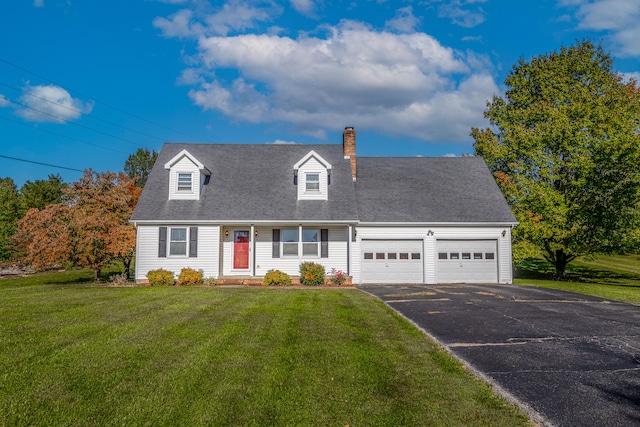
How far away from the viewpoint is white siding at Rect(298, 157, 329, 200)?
2155 cm

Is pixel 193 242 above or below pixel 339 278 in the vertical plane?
above

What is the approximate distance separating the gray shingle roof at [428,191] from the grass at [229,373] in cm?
1176

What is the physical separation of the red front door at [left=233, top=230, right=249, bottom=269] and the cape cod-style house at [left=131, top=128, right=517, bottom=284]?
0.05 meters

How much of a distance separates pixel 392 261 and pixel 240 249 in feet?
26.2

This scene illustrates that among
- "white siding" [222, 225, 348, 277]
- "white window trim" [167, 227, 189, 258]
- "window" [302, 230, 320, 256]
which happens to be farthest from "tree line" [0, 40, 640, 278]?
"window" [302, 230, 320, 256]

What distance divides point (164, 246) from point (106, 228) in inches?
112

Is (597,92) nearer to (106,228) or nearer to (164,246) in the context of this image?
(164,246)

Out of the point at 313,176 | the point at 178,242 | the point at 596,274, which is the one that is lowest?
the point at 596,274

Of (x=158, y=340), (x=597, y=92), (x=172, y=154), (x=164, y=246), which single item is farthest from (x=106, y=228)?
(x=597, y=92)

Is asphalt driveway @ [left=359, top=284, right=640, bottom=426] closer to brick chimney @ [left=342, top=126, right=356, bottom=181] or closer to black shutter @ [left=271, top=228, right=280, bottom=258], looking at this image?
black shutter @ [left=271, top=228, right=280, bottom=258]

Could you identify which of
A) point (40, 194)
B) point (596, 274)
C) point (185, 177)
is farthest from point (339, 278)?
point (40, 194)

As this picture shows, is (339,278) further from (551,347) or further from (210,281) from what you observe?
(551,347)

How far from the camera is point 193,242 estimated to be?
65.8ft

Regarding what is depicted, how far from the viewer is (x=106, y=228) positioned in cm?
1956
